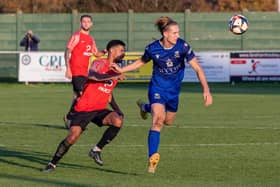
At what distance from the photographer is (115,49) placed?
13.6 meters

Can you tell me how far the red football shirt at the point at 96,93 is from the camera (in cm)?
1355

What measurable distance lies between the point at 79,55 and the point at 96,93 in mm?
5447

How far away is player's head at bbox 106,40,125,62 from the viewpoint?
13.5 m

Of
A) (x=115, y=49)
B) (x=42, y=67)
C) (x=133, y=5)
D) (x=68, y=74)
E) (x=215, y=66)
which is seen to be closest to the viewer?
(x=115, y=49)

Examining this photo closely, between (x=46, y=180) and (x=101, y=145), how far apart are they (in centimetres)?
175

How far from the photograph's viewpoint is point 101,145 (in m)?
14.0

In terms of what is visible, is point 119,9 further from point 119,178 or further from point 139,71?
point 119,178

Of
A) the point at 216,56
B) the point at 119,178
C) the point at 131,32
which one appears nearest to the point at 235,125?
the point at 119,178

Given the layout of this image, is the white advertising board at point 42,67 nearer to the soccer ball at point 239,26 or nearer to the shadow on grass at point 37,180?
the soccer ball at point 239,26

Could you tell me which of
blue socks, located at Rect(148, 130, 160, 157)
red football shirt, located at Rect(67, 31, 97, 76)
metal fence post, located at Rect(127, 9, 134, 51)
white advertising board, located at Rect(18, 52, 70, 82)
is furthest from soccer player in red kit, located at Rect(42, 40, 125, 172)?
metal fence post, located at Rect(127, 9, 134, 51)

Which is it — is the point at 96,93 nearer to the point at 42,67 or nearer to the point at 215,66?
the point at 215,66

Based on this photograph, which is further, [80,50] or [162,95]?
[80,50]

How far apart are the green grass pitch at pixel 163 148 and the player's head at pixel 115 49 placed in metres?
1.57

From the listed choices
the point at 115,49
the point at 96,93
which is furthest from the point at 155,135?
the point at 115,49
